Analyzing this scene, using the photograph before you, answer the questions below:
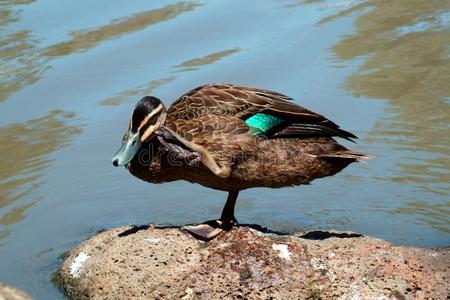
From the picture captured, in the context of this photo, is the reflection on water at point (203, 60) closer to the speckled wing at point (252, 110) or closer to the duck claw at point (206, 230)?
the speckled wing at point (252, 110)

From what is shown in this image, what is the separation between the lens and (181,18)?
11.9m

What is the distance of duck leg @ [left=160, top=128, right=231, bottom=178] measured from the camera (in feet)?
20.7

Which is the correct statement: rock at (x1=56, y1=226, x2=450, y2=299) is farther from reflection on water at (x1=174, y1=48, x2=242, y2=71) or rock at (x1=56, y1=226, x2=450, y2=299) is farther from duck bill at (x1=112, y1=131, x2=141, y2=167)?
reflection on water at (x1=174, y1=48, x2=242, y2=71)

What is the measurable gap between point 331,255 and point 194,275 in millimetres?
866

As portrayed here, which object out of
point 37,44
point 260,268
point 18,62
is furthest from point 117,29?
point 260,268

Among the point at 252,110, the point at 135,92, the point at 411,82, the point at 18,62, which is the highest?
the point at 252,110

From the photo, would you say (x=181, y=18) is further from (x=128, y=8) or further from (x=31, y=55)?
(x=31, y=55)

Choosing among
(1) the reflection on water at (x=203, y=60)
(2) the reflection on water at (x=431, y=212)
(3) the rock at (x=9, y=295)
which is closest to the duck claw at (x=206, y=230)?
(3) the rock at (x=9, y=295)

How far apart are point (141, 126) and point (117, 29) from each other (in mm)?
5559

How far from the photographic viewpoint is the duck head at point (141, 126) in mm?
6312

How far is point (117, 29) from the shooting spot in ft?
38.4

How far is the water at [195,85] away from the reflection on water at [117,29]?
21mm

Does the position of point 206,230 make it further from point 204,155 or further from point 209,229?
point 204,155

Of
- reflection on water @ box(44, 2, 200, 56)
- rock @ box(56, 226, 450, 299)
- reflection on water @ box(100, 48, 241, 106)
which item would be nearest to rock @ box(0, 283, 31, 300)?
rock @ box(56, 226, 450, 299)
